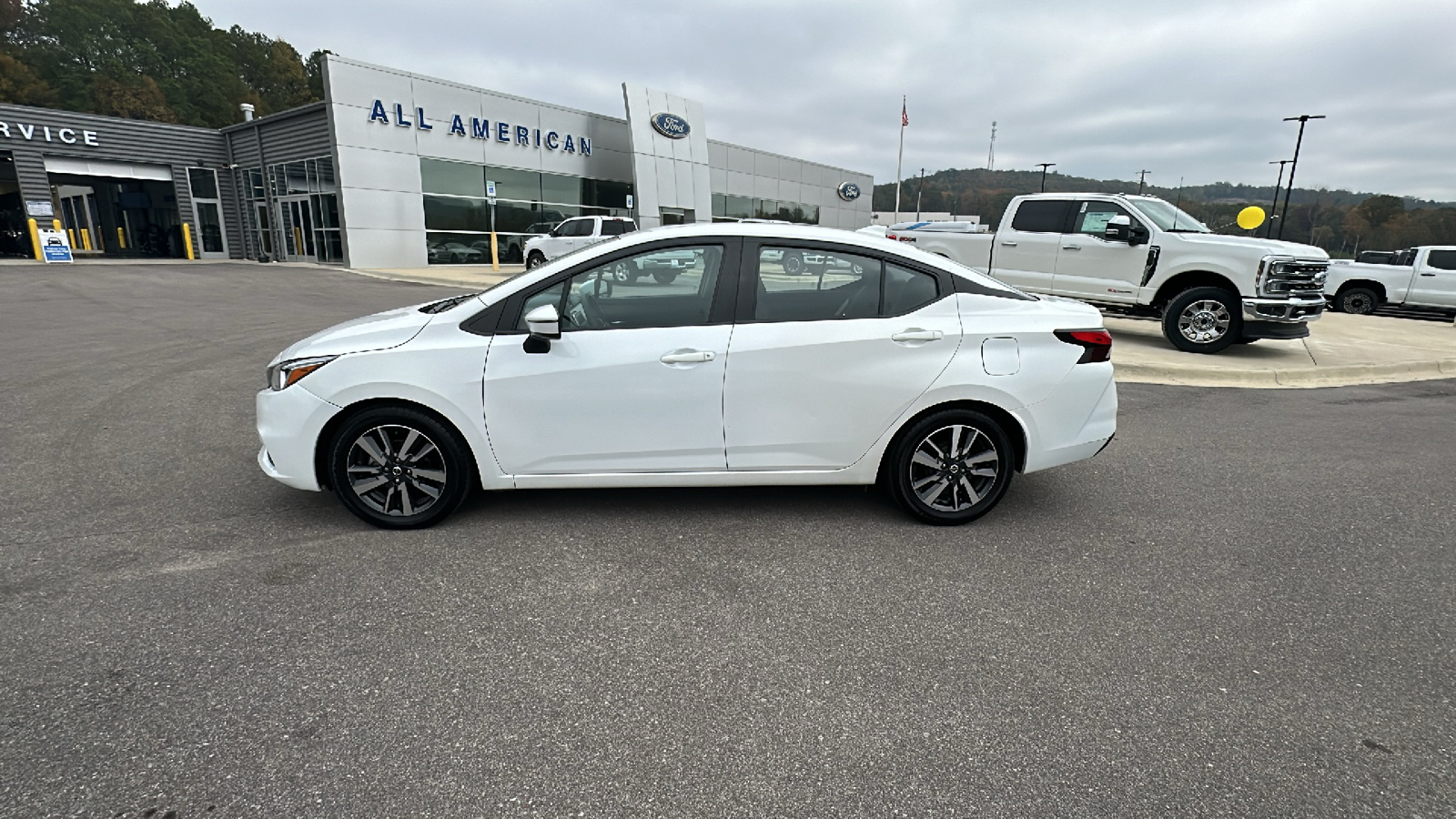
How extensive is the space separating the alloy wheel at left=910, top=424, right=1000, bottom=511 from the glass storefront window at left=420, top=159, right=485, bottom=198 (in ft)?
86.8

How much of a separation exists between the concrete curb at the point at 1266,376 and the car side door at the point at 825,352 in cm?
548

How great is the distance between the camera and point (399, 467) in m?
3.91

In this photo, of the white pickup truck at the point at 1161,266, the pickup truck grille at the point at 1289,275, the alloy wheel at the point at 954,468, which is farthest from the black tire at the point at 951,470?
the pickup truck grille at the point at 1289,275

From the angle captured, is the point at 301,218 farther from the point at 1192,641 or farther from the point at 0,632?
the point at 1192,641

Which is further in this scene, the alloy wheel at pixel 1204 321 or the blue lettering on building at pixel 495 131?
the blue lettering on building at pixel 495 131

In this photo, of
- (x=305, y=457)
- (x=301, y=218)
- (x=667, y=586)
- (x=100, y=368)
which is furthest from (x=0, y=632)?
(x=301, y=218)

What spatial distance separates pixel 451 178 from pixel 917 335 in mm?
26756

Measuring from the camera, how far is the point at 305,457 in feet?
12.6

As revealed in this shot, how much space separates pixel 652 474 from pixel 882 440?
4.27ft

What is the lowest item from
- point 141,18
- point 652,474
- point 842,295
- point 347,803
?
point 347,803

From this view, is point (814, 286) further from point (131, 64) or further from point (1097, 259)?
point (131, 64)

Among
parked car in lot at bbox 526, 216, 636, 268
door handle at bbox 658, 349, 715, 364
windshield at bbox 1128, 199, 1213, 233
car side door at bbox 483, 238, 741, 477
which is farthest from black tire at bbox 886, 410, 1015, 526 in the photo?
parked car in lot at bbox 526, 216, 636, 268

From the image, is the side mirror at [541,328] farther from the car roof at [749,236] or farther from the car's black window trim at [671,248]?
the car roof at [749,236]

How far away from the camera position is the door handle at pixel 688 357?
378cm
